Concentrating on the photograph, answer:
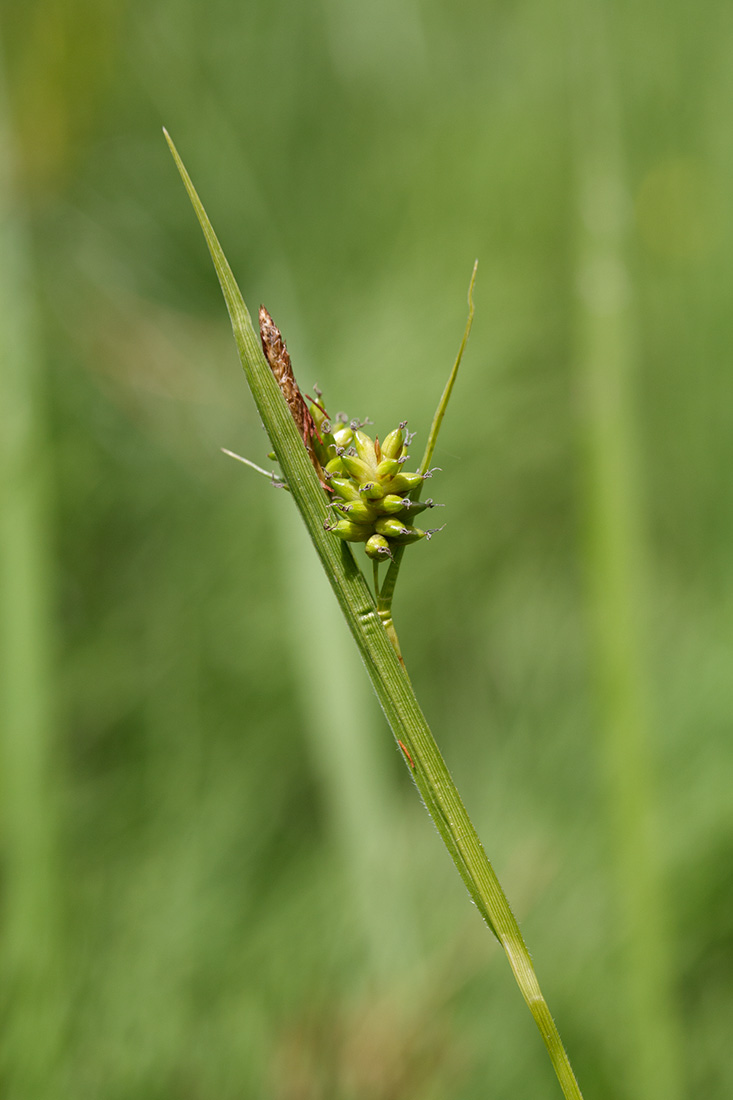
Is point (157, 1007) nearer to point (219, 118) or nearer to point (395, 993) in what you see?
point (395, 993)

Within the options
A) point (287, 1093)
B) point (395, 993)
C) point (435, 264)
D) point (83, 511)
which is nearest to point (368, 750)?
point (395, 993)

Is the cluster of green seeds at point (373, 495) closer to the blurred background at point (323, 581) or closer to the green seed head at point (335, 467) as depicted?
the green seed head at point (335, 467)

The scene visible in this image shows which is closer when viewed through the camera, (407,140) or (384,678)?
(384,678)

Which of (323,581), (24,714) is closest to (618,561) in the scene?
(323,581)

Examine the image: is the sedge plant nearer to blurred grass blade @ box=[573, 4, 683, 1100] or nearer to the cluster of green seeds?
the cluster of green seeds

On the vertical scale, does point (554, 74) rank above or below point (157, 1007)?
above

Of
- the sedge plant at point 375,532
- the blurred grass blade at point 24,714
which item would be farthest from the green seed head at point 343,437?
the blurred grass blade at point 24,714

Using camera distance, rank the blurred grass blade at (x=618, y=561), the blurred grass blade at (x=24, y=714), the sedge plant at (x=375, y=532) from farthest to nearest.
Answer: the blurred grass blade at (x=618, y=561) < the blurred grass blade at (x=24, y=714) < the sedge plant at (x=375, y=532)
